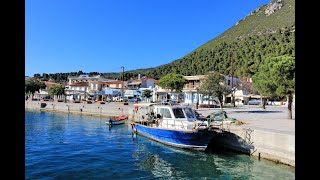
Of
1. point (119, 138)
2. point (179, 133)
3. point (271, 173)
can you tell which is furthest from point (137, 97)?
point (271, 173)

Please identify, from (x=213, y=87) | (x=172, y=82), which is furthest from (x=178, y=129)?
(x=172, y=82)

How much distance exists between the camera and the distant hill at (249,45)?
12262 cm

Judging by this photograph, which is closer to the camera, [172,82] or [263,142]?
[263,142]

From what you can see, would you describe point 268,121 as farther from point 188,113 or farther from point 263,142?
point 263,142

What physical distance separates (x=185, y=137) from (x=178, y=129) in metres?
1.11

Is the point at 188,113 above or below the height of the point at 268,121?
above

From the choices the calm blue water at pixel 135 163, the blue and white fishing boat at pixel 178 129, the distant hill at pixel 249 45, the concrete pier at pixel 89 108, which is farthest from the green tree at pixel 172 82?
the distant hill at pixel 249 45

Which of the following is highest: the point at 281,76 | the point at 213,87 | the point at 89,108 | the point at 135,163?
the point at 281,76

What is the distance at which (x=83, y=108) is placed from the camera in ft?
221

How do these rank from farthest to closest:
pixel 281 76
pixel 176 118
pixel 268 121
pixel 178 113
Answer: pixel 281 76 < pixel 268 121 < pixel 178 113 < pixel 176 118

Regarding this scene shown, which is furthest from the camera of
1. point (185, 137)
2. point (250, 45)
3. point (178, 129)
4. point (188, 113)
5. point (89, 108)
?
point (250, 45)

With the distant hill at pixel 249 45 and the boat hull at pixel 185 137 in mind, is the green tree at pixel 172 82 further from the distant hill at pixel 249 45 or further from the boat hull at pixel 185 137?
the distant hill at pixel 249 45

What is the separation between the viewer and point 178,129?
2456 cm
